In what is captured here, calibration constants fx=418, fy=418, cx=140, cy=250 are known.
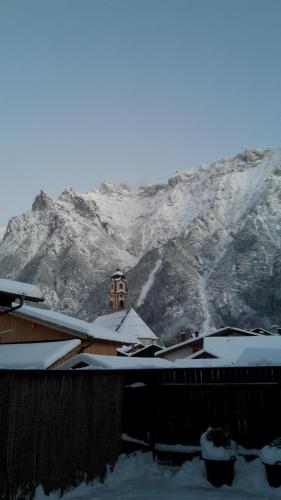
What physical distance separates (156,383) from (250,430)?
8.42 feet

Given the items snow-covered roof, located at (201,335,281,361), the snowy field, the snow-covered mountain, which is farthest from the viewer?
the snow-covered mountain

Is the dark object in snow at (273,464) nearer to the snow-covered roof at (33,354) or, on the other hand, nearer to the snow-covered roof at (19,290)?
the snow-covered roof at (33,354)

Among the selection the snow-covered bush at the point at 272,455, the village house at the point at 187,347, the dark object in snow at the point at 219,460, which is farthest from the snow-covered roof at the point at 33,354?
the village house at the point at 187,347

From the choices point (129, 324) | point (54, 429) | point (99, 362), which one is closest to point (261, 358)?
point (99, 362)

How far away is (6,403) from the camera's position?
21.4 feet

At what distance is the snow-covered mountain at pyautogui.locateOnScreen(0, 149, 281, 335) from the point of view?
117875 millimetres

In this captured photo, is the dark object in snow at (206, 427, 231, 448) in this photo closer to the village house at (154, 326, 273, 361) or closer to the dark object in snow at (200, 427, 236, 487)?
the dark object in snow at (200, 427, 236, 487)

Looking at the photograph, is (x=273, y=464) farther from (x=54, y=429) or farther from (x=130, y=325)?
(x=130, y=325)

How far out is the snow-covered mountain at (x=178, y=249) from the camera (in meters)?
118

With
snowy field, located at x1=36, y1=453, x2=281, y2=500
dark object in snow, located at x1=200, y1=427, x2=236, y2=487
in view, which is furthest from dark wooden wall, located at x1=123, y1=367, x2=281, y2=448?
dark object in snow, located at x1=200, y1=427, x2=236, y2=487

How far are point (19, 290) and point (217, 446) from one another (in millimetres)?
6945

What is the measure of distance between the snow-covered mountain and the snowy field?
10402 centimetres

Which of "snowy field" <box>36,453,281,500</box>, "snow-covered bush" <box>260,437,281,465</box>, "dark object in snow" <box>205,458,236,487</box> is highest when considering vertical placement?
"snow-covered bush" <box>260,437,281,465</box>

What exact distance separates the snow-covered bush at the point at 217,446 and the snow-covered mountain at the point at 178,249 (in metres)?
105
